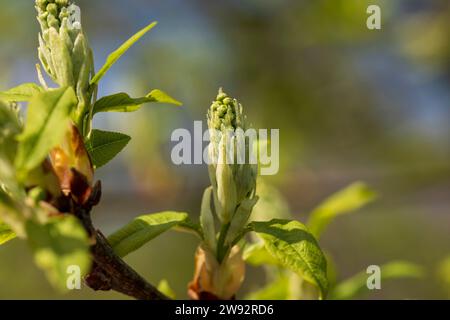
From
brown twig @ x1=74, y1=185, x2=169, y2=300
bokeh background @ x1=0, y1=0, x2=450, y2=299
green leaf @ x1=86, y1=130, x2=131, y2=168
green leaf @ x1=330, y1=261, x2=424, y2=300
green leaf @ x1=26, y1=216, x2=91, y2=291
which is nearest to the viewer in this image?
green leaf @ x1=26, y1=216, x2=91, y2=291

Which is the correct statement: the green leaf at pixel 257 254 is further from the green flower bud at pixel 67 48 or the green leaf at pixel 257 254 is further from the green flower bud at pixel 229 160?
the green flower bud at pixel 67 48

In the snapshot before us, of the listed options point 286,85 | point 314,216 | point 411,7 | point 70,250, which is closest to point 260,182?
point 314,216

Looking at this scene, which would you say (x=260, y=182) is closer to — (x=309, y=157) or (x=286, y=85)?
(x=286, y=85)

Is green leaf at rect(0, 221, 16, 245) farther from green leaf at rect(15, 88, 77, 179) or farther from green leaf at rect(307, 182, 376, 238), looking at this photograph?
green leaf at rect(307, 182, 376, 238)

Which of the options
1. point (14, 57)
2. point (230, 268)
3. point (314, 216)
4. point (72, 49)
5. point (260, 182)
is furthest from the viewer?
point (14, 57)

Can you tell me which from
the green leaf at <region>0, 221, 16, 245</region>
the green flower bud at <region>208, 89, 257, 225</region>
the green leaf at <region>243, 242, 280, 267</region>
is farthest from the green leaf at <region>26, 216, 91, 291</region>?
the green leaf at <region>243, 242, 280, 267</region>
